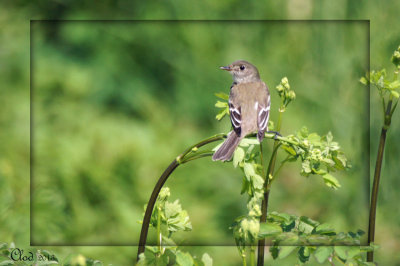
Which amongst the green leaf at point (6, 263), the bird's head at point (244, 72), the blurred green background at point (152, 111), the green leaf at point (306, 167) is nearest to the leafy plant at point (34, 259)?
the green leaf at point (6, 263)

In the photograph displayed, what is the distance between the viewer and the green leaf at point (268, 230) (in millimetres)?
1895

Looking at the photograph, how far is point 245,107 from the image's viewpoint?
2.91m

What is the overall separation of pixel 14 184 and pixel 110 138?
0.90 meters

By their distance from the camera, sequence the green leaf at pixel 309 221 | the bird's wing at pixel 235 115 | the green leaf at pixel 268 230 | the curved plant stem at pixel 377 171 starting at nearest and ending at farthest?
the green leaf at pixel 268 230, the curved plant stem at pixel 377 171, the green leaf at pixel 309 221, the bird's wing at pixel 235 115

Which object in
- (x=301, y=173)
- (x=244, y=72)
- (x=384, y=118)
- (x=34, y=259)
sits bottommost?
(x=34, y=259)

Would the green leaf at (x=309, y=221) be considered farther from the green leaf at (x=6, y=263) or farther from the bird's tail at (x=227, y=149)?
the green leaf at (x=6, y=263)

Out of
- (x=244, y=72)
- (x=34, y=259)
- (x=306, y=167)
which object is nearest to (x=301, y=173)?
(x=306, y=167)

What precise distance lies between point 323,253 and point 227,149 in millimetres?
430

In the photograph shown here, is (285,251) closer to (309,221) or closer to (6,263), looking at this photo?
(309,221)

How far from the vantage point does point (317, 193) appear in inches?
186

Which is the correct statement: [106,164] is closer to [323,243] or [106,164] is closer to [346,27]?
[346,27]

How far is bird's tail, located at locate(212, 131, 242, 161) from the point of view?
188cm

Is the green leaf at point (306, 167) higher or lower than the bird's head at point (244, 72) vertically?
lower

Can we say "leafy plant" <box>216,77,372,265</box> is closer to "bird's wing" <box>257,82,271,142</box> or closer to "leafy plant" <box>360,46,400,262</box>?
"leafy plant" <box>360,46,400,262</box>
